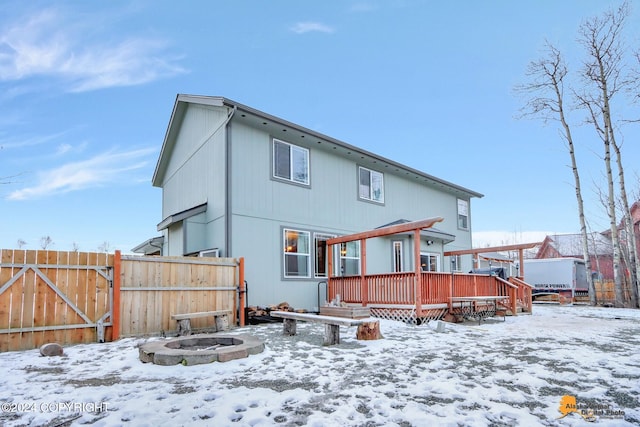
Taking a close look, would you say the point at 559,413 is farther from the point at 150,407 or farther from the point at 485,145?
the point at 485,145

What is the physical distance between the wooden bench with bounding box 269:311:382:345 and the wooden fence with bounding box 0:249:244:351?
2.08 metres

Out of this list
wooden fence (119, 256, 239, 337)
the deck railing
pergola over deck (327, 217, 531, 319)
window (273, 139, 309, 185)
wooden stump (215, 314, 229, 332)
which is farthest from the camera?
window (273, 139, 309, 185)

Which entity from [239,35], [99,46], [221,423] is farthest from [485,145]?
[221,423]

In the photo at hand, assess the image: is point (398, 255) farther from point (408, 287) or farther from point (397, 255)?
point (408, 287)

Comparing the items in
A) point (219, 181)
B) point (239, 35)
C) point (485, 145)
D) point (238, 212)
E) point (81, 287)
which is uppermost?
point (239, 35)

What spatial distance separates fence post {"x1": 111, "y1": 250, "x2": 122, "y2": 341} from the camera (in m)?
7.16

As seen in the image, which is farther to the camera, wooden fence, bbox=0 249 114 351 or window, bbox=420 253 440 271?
window, bbox=420 253 440 271

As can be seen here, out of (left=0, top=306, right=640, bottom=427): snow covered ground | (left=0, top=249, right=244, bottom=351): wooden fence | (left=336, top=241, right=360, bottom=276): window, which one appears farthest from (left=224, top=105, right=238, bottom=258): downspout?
(left=336, top=241, right=360, bottom=276): window

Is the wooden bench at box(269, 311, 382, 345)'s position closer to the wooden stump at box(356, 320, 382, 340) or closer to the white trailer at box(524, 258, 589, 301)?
the wooden stump at box(356, 320, 382, 340)

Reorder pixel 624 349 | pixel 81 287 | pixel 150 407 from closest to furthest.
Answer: pixel 150 407
pixel 624 349
pixel 81 287

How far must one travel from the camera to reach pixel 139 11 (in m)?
12.9

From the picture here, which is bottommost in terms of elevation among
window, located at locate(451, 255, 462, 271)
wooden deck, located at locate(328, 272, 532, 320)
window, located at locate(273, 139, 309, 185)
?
wooden deck, located at locate(328, 272, 532, 320)

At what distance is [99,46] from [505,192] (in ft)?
86.5

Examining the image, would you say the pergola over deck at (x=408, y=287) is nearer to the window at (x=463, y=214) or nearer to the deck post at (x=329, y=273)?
the deck post at (x=329, y=273)
